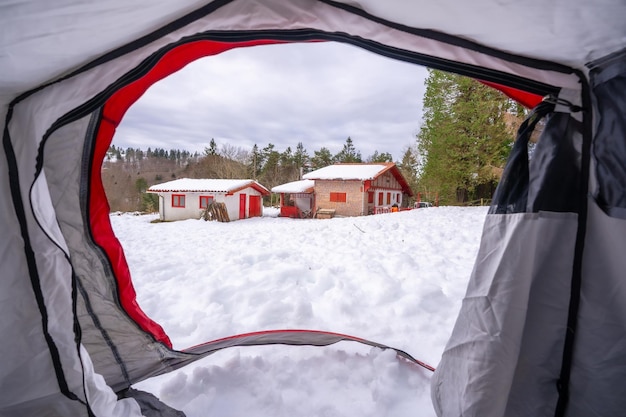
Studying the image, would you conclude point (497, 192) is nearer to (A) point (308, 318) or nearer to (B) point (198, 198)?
(A) point (308, 318)

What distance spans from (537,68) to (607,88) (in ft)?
0.85

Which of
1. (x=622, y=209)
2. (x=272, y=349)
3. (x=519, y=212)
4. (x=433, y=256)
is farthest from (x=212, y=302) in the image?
(x=433, y=256)

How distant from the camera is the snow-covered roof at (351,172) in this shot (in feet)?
55.5

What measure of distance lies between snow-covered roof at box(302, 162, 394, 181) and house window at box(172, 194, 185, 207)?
25.8 feet

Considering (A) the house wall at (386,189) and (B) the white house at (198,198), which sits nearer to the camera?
(B) the white house at (198,198)

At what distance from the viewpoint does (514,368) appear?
116cm

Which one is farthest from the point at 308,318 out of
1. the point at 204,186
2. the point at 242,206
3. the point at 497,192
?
the point at 204,186

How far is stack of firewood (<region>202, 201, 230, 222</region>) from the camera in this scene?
14.6 meters

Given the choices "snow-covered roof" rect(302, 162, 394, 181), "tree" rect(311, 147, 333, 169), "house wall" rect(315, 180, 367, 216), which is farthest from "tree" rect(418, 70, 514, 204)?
"tree" rect(311, 147, 333, 169)

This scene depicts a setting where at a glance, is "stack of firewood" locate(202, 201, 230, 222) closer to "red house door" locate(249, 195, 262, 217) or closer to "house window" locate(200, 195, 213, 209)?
"house window" locate(200, 195, 213, 209)

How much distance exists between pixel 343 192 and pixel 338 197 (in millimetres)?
474

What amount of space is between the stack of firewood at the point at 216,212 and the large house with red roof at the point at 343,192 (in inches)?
178

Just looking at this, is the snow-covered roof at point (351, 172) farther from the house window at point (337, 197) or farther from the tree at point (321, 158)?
the tree at point (321, 158)

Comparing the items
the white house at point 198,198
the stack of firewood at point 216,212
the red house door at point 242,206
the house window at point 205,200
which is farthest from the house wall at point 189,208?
the stack of firewood at point 216,212
